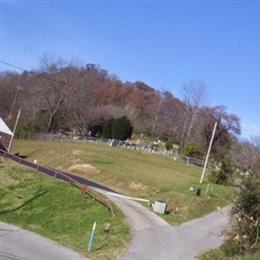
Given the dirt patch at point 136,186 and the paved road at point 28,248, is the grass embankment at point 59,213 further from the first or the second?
the dirt patch at point 136,186

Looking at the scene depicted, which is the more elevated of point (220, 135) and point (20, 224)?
point (220, 135)

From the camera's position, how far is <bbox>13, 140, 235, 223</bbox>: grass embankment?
33875 mm

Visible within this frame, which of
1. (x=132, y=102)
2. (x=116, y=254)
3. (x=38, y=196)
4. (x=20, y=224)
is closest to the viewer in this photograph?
(x=116, y=254)

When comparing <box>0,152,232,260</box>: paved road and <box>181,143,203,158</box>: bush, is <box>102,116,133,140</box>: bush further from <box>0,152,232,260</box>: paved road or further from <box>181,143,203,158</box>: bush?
<box>0,152,232,260</box>: paved road

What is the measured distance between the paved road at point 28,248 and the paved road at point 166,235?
2.78m

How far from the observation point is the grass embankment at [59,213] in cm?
2484

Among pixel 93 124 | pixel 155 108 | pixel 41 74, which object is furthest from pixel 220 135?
pixel 41 74

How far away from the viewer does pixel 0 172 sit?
4244cm

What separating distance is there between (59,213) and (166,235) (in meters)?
7.37

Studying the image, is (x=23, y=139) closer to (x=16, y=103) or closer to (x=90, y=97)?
(x=90, y=97)

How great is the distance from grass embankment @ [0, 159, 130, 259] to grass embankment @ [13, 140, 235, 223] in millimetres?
4538

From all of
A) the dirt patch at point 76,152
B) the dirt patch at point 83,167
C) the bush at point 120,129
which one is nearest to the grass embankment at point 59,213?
the dirt patch at point 83,167

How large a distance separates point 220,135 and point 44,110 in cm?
3165

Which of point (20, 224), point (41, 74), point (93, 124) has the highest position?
point (41, 74)
